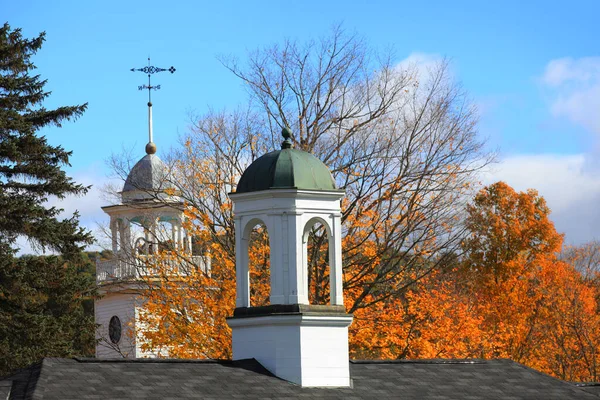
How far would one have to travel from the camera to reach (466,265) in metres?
47.2

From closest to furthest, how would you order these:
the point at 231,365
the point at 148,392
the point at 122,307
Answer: the point at 148,392, the point at 231,365, the point at 122,307

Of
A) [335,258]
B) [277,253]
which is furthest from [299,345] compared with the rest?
[335,258]

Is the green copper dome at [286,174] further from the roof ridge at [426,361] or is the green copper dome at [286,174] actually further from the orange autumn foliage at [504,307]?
the orange autumn foliage at [504,307]

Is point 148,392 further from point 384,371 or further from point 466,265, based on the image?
point 466,265

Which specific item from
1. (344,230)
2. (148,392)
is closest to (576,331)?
(344,230)

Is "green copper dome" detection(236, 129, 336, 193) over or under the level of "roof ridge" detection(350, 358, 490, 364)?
over

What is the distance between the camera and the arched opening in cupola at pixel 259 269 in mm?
26984

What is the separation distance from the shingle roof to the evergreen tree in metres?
15.3

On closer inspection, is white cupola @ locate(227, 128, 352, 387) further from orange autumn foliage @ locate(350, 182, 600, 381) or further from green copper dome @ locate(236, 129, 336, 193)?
orange autumn foliage @ locate(350, 182, 600, 381)

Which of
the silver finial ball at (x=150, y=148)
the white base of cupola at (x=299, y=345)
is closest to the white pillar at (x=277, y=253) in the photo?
→ the white base of cupola at (x=299, y=345)

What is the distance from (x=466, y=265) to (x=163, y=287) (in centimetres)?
2120

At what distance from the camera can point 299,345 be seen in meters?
16.8

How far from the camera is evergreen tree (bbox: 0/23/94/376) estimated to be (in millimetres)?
31109

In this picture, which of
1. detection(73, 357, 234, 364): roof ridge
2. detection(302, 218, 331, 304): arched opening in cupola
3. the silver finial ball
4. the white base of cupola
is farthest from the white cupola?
the silver finial ball
